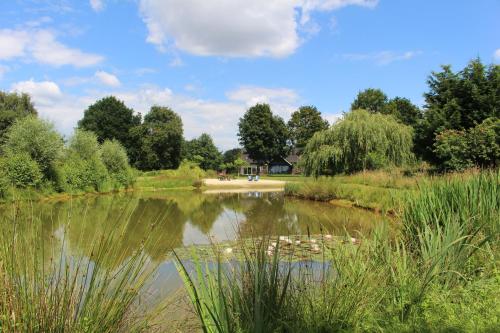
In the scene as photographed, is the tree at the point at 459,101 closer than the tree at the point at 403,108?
Yes

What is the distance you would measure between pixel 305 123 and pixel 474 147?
1665 inches

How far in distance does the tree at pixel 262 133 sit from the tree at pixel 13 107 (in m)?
27.0

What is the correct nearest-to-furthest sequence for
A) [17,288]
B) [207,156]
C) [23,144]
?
[17,288] < [23,144] < [207,156]

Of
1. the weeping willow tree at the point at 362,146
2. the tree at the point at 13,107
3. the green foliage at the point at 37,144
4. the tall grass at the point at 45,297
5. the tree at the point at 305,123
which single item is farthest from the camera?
the tree at the point at 305,123

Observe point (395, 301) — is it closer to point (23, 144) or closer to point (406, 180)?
point (406, 180)

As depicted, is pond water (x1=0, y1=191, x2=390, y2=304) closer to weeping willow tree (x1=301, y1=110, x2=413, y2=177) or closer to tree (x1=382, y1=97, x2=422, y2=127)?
weeping willow tree (x1=301, y1=110, x2=413, y2=177)

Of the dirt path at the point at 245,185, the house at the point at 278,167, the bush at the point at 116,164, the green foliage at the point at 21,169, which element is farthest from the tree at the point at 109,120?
the green foliage at the point at 21,169

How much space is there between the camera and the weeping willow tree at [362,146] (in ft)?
74.1

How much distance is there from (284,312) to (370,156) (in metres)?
20.8

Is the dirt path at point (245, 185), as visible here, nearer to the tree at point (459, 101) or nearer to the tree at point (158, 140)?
the tree at point (158, 140)

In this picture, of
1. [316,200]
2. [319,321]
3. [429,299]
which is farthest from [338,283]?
[316,200]

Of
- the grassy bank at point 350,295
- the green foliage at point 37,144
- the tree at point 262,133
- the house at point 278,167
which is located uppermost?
the tree at point 262,133

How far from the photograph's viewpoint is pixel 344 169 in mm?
23266

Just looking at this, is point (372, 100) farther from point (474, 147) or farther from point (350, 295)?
point (350, 295)
